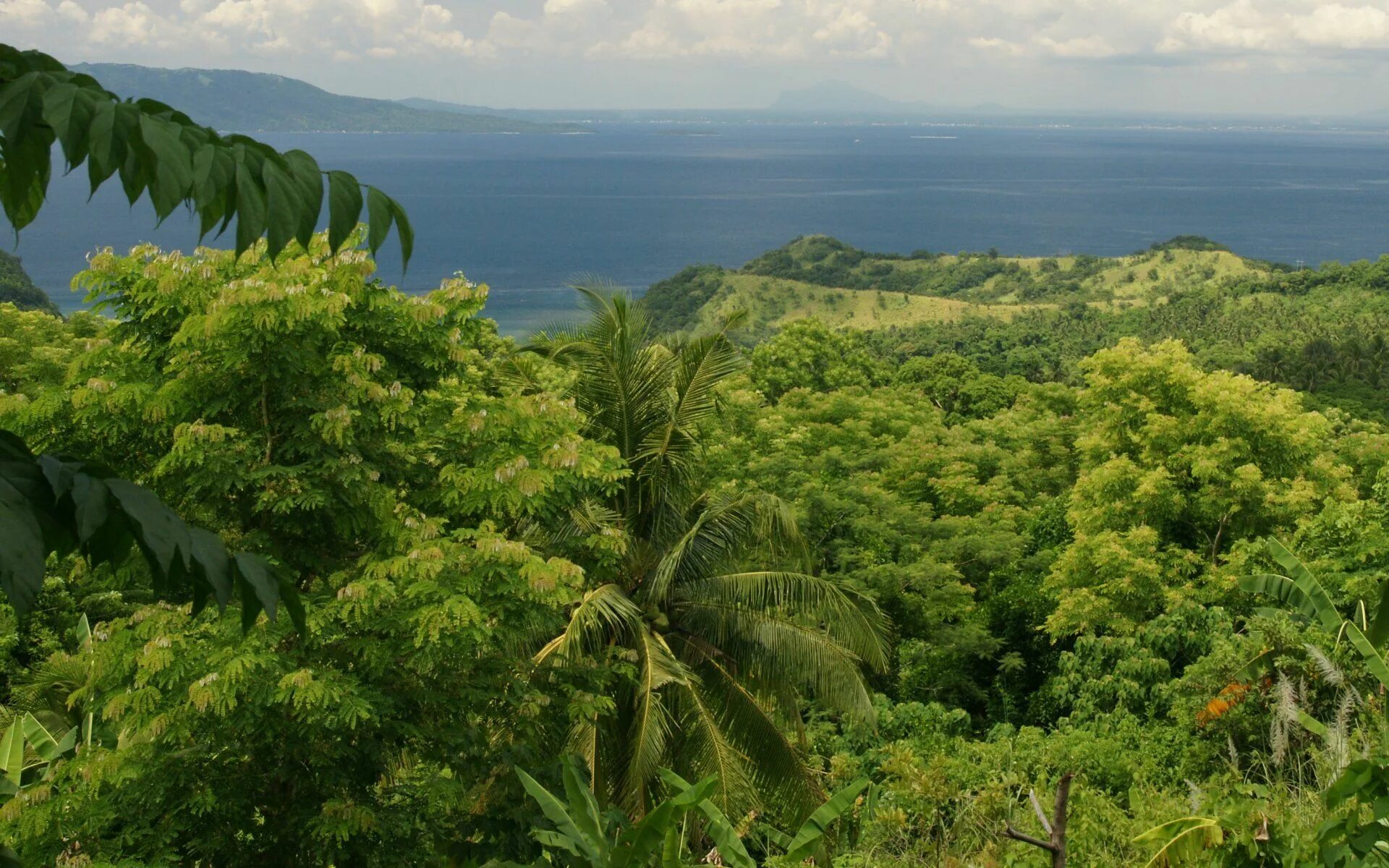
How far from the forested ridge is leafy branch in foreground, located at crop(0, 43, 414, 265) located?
13 mm

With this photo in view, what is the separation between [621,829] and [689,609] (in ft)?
15.8

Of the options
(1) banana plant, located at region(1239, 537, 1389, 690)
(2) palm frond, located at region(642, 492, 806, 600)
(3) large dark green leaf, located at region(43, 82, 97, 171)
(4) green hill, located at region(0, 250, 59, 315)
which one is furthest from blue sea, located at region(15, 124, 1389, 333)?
(3) large dark green leaf, located at region(43, 82, 97, 171)

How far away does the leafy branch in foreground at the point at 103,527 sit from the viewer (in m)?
1.54

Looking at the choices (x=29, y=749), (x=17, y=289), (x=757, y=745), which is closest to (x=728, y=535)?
(x=757, y=745)

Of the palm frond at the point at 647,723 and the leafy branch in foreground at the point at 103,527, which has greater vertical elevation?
the leafy branch in foreground at the point at 103,527

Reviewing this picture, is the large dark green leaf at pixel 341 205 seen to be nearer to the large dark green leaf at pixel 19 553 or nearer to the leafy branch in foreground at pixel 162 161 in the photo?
the leafy branch in foreground at pixel 162 161

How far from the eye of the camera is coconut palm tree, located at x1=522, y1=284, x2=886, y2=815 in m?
8.55

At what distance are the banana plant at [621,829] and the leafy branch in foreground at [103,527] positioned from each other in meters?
2.16

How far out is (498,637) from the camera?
261 inches

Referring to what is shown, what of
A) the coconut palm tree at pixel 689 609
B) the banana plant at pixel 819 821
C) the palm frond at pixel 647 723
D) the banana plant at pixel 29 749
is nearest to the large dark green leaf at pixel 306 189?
the banana plant at pixel 819 821

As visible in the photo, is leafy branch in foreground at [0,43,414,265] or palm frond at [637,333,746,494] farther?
palm frond at [637,333,746,494]

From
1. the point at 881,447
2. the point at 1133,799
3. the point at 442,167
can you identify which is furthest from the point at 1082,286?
the point at 442,167

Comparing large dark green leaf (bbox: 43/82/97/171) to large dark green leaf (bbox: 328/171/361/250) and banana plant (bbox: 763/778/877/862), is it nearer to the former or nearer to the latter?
large dark green leaf (bbox: 328/171/361/250)

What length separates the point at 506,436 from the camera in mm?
7207
